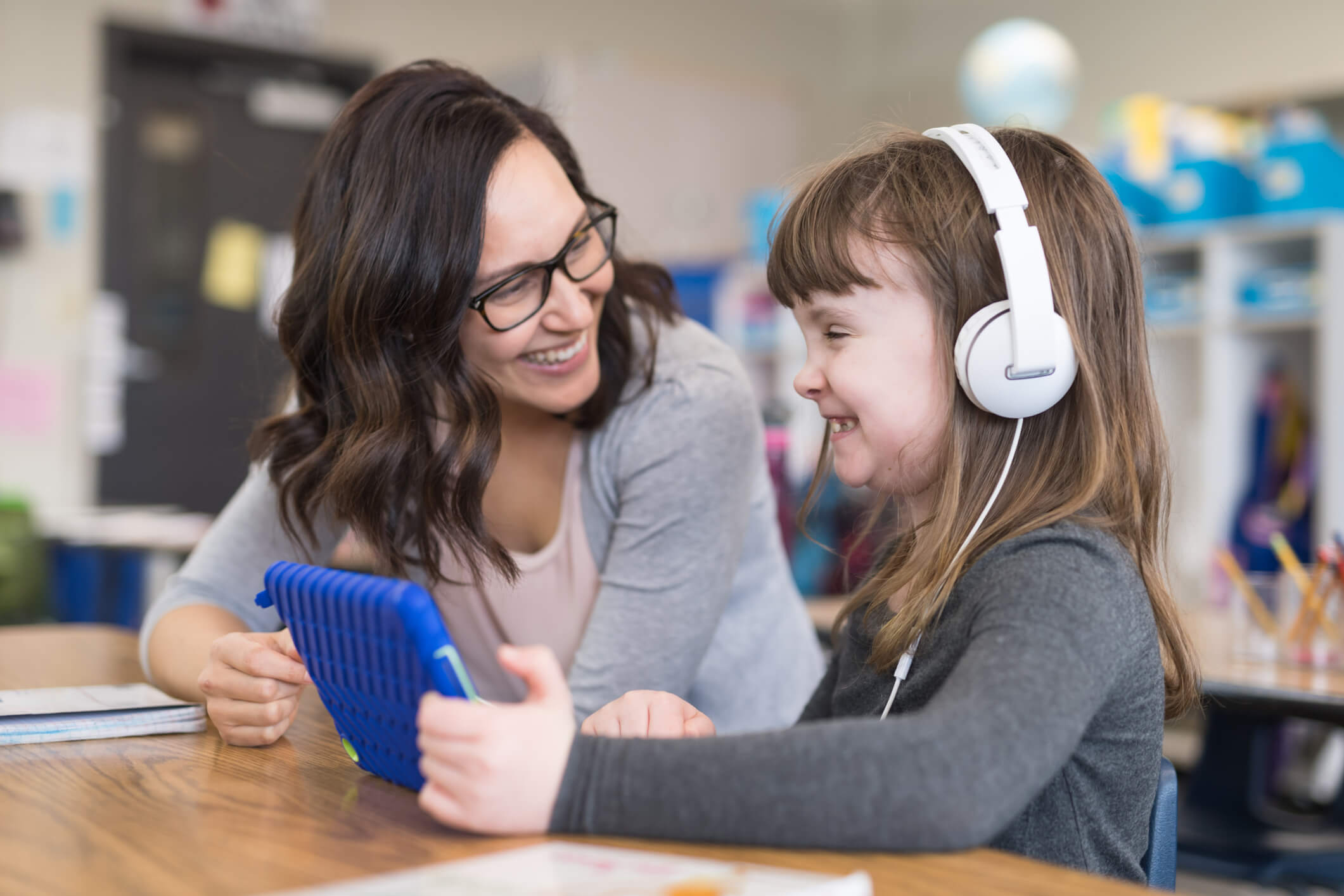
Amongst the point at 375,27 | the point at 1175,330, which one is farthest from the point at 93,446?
the point at 1175,330

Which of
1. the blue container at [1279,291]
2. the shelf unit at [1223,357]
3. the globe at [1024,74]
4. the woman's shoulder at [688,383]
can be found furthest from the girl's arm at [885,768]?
the globe at [1024,74]

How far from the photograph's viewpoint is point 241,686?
36.0 inches

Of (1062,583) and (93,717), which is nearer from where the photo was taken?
(1062,583)

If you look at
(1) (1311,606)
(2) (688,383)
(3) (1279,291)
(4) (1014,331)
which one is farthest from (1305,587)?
(3) (1279,291)

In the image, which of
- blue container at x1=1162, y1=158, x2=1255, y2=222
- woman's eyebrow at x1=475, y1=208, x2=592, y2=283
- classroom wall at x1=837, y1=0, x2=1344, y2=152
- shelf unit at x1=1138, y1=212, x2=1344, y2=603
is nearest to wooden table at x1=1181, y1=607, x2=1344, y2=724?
woman's eyebrow at x1=475, y1=208, x2=592, y2=283

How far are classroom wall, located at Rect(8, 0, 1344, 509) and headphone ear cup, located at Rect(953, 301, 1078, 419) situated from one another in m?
2.39

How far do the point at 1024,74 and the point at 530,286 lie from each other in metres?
3.39

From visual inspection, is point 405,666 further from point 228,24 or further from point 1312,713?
point 228,24

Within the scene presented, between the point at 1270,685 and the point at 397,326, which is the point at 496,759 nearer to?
the point at 397,326

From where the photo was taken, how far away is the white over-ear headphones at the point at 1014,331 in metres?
0.81

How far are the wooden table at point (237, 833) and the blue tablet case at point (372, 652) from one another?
4 cm

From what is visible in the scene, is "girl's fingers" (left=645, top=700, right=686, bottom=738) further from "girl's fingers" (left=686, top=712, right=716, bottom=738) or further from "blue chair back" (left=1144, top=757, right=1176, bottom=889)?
"blue chair back" (left=1144, top=757, right=1176, bottom=889)

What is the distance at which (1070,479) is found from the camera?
867mm

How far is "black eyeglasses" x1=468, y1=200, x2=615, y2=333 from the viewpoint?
1134 millimetres
